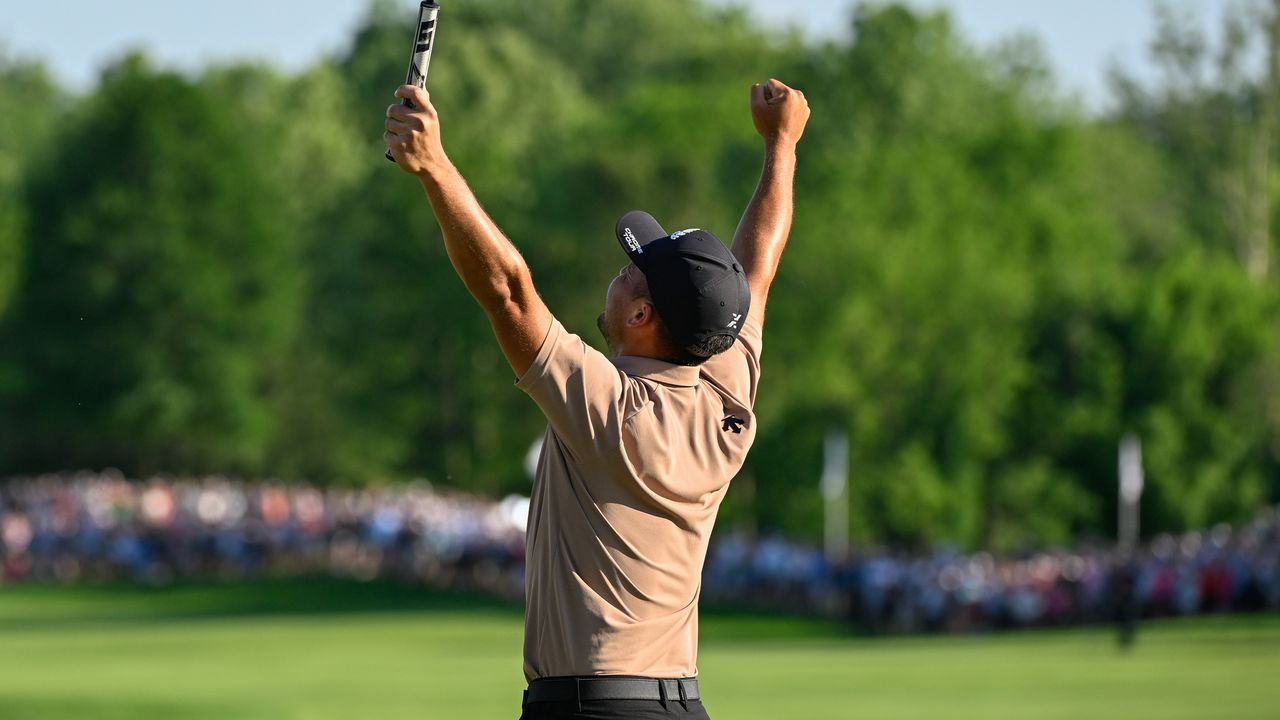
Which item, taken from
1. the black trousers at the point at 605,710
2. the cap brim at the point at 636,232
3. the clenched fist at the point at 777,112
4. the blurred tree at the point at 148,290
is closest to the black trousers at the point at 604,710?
the black trousers at the point at 605,710

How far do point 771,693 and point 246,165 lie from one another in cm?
5224

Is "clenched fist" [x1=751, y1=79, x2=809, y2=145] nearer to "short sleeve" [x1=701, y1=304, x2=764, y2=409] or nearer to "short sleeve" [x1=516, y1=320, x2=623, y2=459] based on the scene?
"short sleeve" [x1=701, y1=304, x2=764, y2=409]

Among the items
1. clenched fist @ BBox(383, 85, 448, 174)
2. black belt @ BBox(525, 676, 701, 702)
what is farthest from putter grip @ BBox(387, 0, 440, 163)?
black belt @ BBox(525, 676, 701, 702)

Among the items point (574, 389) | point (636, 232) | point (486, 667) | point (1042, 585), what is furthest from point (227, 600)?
point (574, 389)

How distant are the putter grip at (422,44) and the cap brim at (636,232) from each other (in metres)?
0.63

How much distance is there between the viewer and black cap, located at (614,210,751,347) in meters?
4.92

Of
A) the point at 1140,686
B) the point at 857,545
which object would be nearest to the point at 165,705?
the point at 1140,686

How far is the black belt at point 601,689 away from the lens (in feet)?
16.1

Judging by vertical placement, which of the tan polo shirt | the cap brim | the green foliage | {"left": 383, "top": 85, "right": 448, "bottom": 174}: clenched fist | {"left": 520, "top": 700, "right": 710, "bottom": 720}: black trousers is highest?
the green foliage

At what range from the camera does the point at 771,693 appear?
22578 millimetres

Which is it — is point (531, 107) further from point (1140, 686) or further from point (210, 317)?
point (1140, 686)

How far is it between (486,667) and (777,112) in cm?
2180

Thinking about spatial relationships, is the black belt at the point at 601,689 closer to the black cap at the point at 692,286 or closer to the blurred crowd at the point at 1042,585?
the black cap at the point at 692,286

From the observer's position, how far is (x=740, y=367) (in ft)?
17.7
